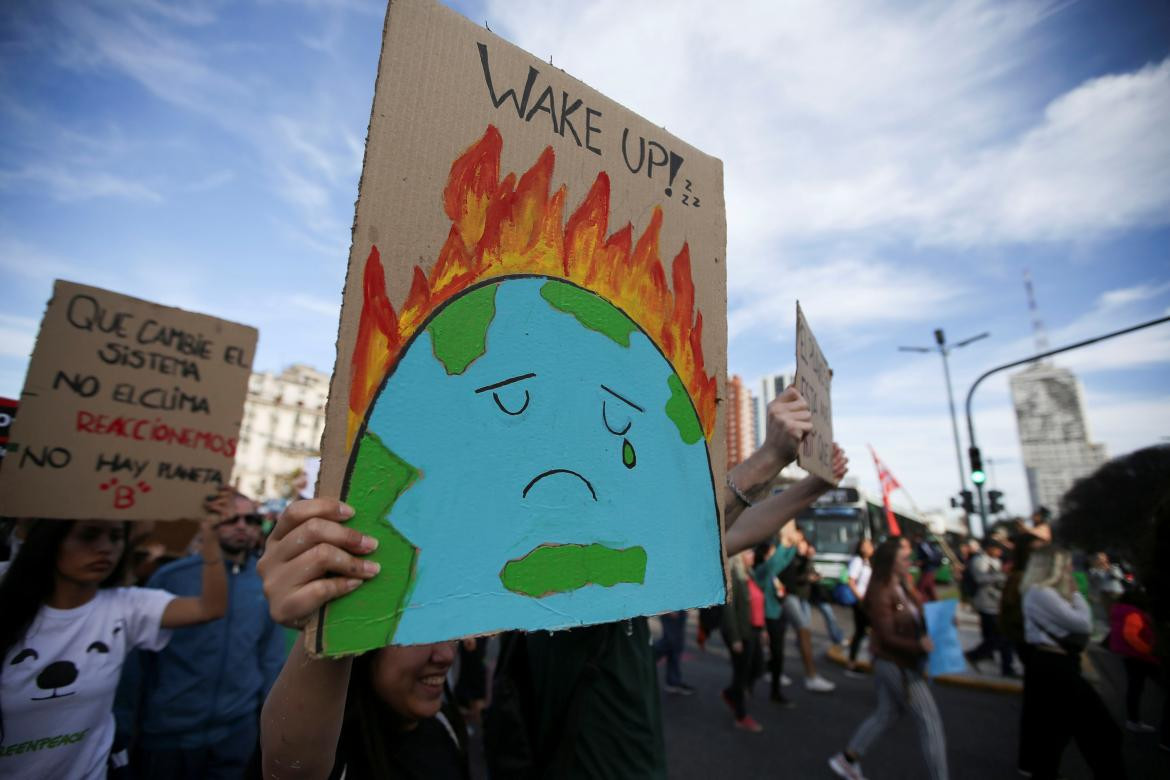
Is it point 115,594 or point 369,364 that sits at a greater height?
point 369,364

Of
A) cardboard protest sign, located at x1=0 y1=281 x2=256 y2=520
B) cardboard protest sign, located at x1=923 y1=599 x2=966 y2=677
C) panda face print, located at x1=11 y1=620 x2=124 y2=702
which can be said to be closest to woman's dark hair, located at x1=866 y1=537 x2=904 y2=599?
cardboard protest sign, located at x1=923 y1=599 x2=966 y2=677

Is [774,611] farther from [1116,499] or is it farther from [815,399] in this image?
[1116,499]

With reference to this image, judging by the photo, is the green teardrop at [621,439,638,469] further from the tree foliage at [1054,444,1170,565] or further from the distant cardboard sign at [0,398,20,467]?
the tree foliage at [1054,444,1170,565]

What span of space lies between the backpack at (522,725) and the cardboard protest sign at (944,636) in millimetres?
3641

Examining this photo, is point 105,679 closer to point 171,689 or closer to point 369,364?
point 171,689

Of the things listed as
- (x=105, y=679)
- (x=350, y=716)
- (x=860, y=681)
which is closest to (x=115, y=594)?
(x=105, y=679)

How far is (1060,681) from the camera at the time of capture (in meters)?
3.76

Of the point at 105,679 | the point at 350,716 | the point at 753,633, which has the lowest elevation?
the point at 753,633

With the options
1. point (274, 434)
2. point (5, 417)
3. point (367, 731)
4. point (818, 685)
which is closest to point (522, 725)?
point (367, 731)

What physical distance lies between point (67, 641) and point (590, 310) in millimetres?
2323

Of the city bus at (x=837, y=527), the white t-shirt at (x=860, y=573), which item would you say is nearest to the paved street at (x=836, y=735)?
→ the white t-shirt at (x=860, y=573)

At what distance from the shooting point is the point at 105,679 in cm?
211

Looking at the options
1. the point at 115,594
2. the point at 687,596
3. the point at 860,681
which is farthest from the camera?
the point at 860,681

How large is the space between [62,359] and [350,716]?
1941 millimetres
